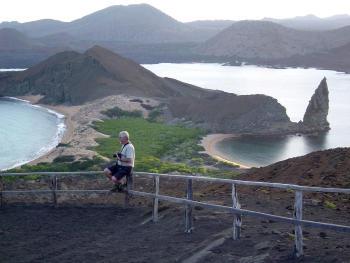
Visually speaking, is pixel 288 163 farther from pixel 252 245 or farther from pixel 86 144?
pixel 86 144

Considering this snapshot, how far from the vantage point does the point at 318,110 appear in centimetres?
8619

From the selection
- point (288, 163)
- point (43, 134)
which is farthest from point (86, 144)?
point (288, 163)

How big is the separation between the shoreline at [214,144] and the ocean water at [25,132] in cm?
1919

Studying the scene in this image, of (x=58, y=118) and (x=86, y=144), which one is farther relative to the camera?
(x=58, y=118)

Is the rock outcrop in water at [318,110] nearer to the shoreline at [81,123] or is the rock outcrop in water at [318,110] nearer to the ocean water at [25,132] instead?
the shoreline at [81,123]

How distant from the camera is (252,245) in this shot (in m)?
10.3

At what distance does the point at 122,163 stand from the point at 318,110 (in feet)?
249

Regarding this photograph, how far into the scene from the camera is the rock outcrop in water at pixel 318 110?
8575cm

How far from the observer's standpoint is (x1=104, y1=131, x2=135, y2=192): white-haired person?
13.9 metres

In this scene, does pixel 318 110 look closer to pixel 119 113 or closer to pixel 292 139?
pixel 292 139

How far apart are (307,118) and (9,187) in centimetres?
6970

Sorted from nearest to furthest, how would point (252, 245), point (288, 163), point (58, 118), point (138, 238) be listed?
point (252, 245) → point (138, 238) → point (288, 163) → point (58, 118)

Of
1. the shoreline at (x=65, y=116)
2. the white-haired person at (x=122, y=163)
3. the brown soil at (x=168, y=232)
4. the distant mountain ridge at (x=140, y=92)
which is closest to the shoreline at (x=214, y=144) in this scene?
the distant mountain ridge at (x=140, y=92)

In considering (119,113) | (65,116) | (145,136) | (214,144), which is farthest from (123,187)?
(65,116)
